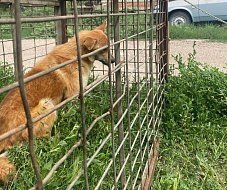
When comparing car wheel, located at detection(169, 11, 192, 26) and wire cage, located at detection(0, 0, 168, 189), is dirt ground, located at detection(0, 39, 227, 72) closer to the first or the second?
car wheel, located at detection(169, 11, 192, 26)

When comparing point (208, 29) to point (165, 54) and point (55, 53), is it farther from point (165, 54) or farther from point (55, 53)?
point (55, 53)

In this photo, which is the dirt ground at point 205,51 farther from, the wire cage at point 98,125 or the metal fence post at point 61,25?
the wire cage at point 98,125

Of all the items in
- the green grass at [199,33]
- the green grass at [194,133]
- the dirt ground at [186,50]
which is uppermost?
the green grass at [199,33]

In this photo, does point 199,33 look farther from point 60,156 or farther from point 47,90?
point 60,156

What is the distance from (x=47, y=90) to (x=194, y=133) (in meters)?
1.90

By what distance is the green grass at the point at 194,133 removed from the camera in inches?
151

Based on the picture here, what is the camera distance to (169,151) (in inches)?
179

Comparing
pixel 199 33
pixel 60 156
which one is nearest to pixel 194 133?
pixel 60 156

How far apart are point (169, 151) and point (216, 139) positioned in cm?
66

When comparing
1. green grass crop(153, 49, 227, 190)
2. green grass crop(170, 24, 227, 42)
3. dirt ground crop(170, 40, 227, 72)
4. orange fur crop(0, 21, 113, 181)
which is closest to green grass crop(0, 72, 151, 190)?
orange fur crop(0, 21, 113, 181)

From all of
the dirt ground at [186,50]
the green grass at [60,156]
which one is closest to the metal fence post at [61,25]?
the green grass at [60,156]

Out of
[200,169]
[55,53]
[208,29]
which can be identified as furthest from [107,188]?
[208,29]

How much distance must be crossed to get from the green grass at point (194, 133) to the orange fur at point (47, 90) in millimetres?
1195

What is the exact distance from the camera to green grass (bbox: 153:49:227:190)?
385cm
